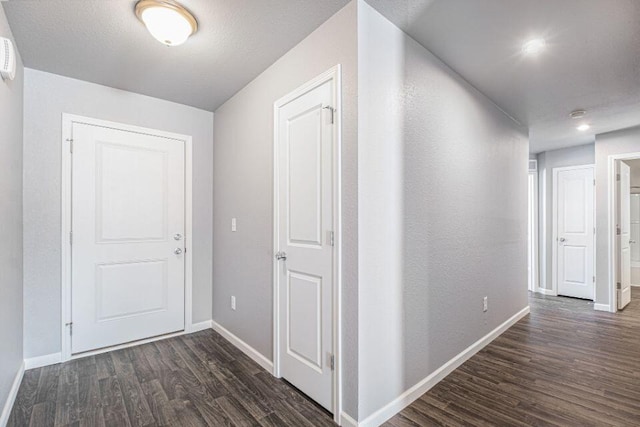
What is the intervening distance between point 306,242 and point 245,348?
132 cm

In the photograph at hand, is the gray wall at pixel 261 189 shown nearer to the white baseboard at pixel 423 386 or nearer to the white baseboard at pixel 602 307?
the white baseboard at pixel 423 386

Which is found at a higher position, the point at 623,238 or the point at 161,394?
the point at 623,238

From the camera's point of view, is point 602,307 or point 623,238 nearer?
point 602,307

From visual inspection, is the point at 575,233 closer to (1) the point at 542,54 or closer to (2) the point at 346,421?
(1) the point at 542,54

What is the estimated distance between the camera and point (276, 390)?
216cm

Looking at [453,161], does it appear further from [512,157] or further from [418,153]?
[512,157]

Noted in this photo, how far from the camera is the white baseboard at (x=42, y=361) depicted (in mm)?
2466

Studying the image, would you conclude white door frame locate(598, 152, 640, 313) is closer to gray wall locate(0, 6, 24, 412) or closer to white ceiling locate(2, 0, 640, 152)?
white ceiling locate(2, 0, 640, 152)

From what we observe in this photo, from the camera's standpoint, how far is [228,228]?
312cm

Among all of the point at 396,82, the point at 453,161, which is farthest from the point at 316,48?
the point at 453,161

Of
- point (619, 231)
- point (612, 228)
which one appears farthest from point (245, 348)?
point (619, 231)

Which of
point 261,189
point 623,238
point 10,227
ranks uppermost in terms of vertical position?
point 261,189

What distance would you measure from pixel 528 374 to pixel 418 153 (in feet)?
6.22

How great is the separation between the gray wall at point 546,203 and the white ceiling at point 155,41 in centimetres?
486
